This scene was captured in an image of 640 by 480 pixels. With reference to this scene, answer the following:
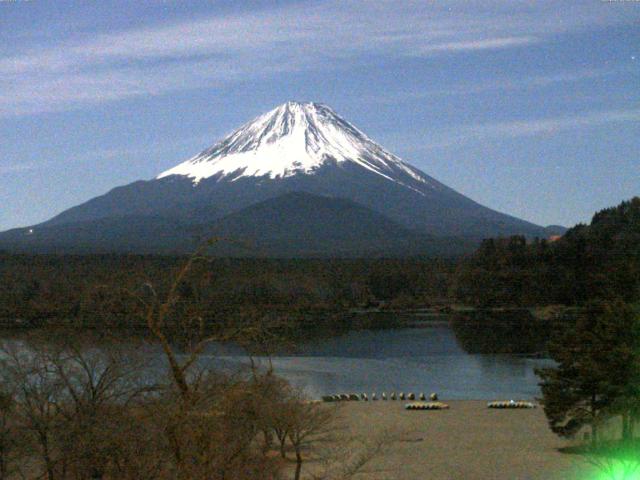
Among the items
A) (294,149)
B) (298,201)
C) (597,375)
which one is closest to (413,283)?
(597,375)

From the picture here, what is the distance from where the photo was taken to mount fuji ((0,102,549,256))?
10819 cm

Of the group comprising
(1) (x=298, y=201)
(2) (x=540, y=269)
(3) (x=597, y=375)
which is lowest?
(3) (x=597, y=375)

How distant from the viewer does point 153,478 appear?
19.0 ft

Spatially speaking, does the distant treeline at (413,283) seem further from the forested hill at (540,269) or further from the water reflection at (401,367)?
the water reflection at (401,367)

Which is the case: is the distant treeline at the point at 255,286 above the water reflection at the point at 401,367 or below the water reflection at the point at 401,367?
above

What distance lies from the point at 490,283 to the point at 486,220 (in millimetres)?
77144

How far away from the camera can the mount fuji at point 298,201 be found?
355 ft

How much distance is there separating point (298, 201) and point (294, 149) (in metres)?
21.5

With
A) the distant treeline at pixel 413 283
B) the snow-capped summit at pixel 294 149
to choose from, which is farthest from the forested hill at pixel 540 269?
the snow-capped summit at pixel 294 149

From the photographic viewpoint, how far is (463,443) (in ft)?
52.7

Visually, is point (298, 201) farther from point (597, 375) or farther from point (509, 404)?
point (597, 375)

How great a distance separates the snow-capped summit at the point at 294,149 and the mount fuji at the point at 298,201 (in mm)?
186

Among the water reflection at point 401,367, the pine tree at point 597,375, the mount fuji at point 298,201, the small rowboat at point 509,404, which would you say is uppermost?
the mount fuji at point 298,201

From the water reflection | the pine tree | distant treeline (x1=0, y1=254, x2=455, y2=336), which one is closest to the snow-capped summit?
distant treeline (x1=0, y1=254, x2=455, y2=336)
